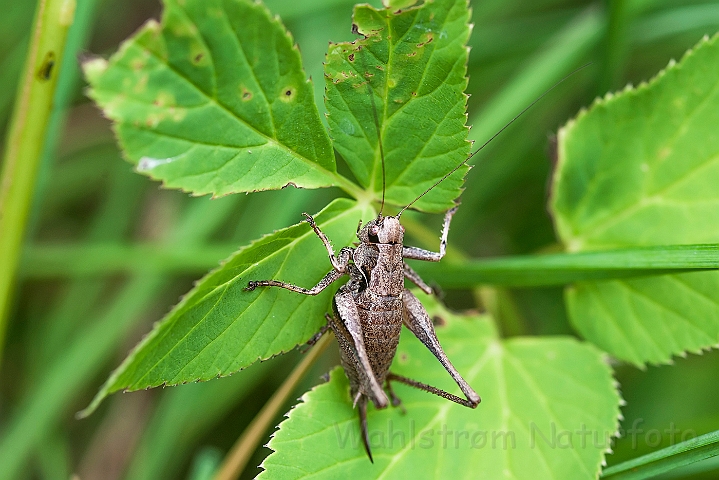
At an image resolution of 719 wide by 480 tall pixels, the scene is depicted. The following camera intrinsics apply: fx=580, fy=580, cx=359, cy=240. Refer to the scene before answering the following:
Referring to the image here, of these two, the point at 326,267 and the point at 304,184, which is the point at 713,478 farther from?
the point at 304,184

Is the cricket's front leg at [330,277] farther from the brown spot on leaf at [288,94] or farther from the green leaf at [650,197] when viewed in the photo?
the green leaf at [650,197]

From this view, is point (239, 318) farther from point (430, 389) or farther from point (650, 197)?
point (650, 197)

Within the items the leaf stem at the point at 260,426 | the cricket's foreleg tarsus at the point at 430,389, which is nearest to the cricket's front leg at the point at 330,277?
the leaf stem at the point at 260,426

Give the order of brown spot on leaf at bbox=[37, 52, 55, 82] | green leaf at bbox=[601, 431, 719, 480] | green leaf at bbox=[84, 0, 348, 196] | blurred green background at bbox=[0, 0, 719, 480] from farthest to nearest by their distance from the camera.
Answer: blurred green background at bbox=[0, 0, 719, 480] < brown spot on leaf at bbox=[37, 52, 55, 82] < green leaf at bbox=[601, 431, 719, 480] < green leaf at bbox=[84, 0, 348, 196]

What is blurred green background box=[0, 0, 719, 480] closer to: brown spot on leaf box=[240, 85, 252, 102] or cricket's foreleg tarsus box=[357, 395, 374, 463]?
cricket's foreleg tarsus box=[357, 395, 374, 463]

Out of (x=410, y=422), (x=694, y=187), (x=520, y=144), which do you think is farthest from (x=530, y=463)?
(x=520, y=144)

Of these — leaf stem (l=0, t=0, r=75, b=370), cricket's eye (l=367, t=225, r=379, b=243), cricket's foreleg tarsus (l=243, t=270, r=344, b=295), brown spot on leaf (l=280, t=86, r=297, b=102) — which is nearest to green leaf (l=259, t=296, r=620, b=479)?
cricket's foreleg tarsus (l=243, t=270, r=344, b=295)
